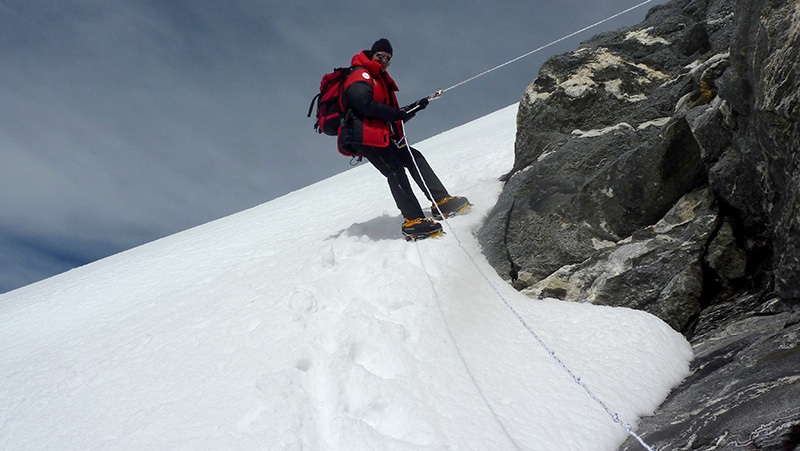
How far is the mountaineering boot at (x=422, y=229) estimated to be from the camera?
5.18 meters

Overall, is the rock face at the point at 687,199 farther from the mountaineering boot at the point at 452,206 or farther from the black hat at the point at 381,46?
the black hat at the point at 381,46

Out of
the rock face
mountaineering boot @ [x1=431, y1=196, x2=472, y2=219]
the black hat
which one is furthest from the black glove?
the rock face

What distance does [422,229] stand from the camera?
5.20 meters

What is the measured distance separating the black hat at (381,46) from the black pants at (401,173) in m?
1.08

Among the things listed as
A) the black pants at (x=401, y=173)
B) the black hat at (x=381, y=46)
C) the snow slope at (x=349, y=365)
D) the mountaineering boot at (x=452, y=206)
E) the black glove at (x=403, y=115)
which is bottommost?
the snow slope at (x=349, y=365)

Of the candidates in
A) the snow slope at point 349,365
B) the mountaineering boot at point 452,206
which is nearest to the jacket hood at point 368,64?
the mountaineering boot at point 452,206

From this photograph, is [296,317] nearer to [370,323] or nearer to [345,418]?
[370,323]

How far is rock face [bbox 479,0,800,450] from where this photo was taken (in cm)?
274

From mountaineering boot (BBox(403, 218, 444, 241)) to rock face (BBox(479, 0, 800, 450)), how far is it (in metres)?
0.52

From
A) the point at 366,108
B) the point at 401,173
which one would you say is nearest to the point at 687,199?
the point at 401,173

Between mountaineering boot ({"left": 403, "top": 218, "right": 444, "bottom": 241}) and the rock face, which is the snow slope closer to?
mountaineering boot ({"left": 403, "top": 218, "right": 444, "bottom": 241})

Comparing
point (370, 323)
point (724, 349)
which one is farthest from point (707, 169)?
point (370, 323)

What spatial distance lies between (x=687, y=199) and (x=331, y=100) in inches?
143

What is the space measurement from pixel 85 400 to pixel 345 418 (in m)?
2.10
